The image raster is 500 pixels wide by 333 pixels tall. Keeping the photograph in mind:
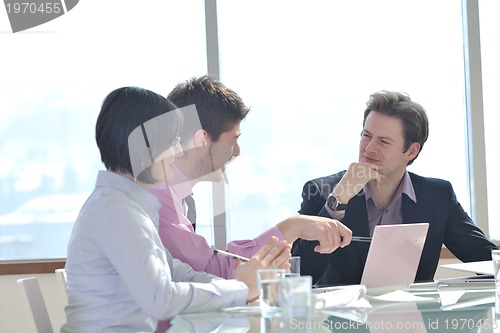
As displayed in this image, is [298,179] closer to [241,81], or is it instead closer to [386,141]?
[241,81]

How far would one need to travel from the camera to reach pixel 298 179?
4121mm

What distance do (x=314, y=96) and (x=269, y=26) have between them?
1.42 ft

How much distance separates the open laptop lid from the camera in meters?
2.26

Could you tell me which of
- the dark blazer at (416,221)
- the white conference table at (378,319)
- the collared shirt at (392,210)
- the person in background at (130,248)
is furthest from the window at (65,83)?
the white conference table at (378,319)

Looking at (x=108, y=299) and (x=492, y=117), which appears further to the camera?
(x=492, y=117)

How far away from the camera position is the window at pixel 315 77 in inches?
161

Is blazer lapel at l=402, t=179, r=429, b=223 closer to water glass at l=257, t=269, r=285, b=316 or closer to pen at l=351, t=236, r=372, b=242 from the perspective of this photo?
pen at l=351, t=236, r=372, b=242

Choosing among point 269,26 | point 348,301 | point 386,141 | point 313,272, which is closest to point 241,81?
point 269,26

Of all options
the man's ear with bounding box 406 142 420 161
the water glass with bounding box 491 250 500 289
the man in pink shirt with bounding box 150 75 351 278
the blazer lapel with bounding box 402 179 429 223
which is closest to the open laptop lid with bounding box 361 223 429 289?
the man in pink shirt with bounding box 150 75 351 278

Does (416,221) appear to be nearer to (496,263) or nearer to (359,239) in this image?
(359,239)

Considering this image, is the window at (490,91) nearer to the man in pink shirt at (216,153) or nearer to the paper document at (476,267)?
the paper document at (476,267)

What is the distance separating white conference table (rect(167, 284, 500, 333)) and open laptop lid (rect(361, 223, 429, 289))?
14.0 inches

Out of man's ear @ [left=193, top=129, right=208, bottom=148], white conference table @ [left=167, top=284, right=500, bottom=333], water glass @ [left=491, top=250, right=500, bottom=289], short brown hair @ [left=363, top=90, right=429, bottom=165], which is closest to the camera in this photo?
white conference table @ [left=167, top=284, right=500, bottom=333]

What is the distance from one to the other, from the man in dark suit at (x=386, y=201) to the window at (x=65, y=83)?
1297 mm
